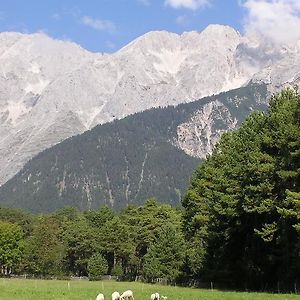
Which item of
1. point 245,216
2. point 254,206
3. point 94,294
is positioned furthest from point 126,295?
point 245,216

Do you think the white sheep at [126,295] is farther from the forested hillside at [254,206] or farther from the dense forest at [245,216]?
the forested hillside at [254,206]

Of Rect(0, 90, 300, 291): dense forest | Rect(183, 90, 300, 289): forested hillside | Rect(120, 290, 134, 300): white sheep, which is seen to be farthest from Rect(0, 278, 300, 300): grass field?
Rect(0, 90, 300, 291): dense forest

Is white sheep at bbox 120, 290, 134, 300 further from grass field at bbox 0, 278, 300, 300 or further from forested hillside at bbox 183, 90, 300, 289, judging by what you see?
forested hillside at bbox 183, 90, 300, 289

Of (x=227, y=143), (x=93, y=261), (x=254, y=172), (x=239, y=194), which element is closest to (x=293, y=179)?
(x=254, y=172)

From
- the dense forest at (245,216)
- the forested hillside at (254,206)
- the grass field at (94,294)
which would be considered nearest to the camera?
the grass field at (94,294)

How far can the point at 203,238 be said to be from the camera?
63844 mm

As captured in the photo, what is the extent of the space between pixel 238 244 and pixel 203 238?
8372 mm

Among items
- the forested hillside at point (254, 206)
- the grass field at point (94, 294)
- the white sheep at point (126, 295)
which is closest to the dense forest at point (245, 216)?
the forested hillside at point (254, 206)

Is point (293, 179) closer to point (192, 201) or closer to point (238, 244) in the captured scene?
point (238, 244)

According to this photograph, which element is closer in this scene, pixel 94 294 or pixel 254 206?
pixel 94 294

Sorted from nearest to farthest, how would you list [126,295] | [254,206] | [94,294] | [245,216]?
1. [126,295]
2. [94,294]
3. [254,206]
4. [245,216]

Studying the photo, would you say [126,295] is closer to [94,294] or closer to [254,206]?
[94,294]

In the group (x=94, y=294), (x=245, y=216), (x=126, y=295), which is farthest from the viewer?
(x=245, y=216)

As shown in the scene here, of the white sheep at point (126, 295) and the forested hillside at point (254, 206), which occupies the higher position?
the forested hillside at point (254, 206)
